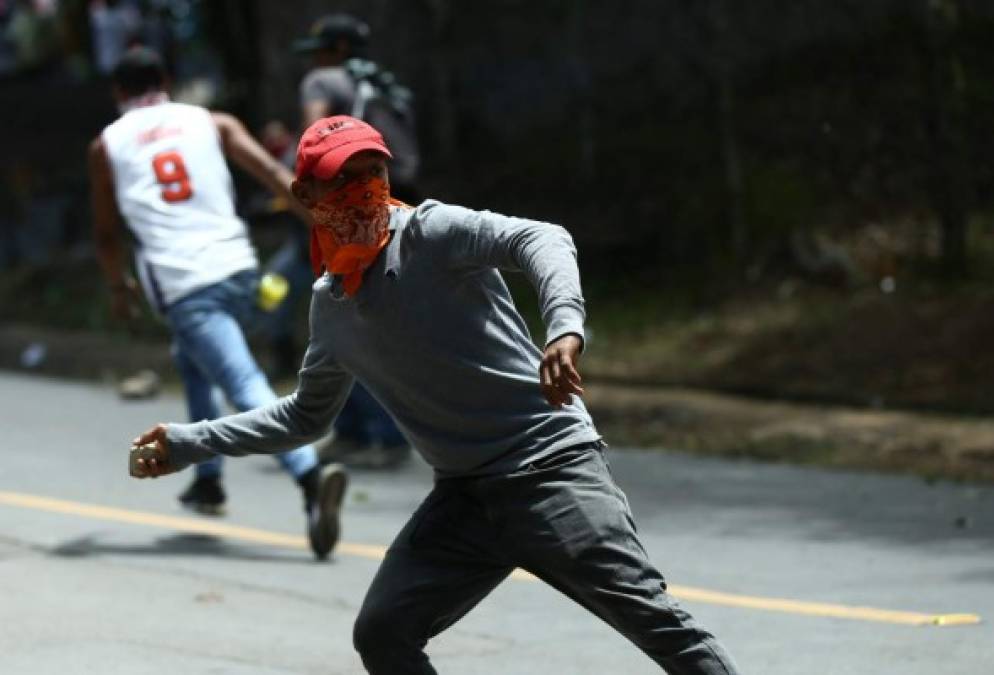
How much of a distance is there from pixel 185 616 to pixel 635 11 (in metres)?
8.86

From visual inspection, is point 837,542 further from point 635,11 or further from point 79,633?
point 635,11

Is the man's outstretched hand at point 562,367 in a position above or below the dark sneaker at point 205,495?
above

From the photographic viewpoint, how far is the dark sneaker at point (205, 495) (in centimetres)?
872

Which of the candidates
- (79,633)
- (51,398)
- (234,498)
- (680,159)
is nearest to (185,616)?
(79,633)

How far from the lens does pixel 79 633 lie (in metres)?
6.71

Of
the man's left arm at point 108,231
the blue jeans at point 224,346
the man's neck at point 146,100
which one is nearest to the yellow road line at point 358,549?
the blue jeans at point 224,346

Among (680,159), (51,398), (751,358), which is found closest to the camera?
(751,358)

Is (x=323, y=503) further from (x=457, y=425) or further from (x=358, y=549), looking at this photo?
(x=457, y=425)

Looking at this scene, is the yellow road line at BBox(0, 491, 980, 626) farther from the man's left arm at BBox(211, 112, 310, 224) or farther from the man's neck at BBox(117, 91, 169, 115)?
the man's neck at BBox(117, 91, 169, 115)

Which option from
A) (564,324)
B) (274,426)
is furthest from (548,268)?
(274,426)

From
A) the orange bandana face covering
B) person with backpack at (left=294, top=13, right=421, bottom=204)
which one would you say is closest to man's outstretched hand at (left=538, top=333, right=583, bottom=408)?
the orange bandana face covering

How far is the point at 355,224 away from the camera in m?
4.62

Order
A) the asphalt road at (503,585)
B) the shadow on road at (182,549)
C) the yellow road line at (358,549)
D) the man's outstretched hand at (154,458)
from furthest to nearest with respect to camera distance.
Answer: the shadow on road at (182,549) < the yellow road line at (358,549) < the asphalt road at (503,585) < the man's outstretched hand at (154,458)

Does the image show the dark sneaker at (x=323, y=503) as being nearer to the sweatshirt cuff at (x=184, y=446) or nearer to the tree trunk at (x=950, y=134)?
the sweatshirt cuff at (x=184, y=446)
